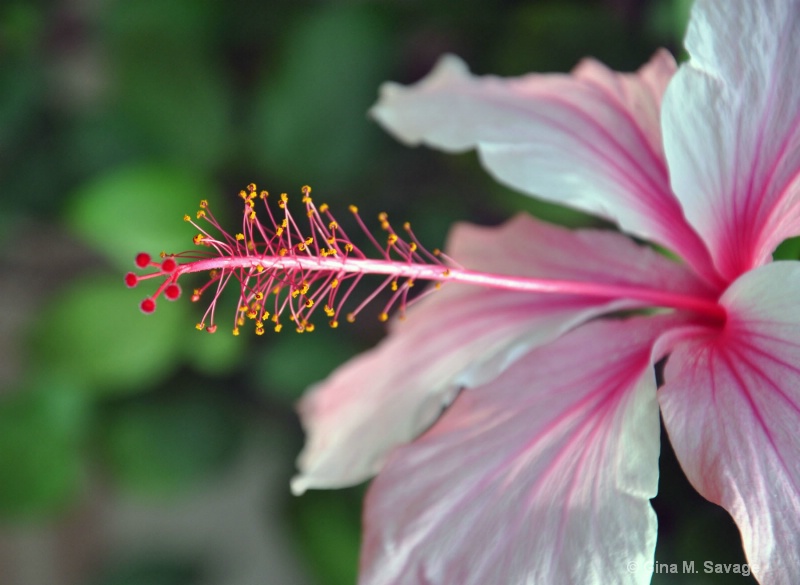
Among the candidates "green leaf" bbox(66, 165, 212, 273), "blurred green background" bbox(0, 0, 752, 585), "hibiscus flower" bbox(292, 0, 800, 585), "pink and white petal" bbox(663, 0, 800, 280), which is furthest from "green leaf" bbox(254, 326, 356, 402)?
"pink and white petal" bbox(663, 0, 800, 280)

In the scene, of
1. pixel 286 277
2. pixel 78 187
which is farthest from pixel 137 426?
pixel 286 277

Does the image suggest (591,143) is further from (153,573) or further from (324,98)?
(153,573)

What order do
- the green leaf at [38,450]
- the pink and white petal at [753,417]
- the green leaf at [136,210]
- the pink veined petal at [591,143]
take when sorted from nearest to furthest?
the pink and white petal at [753,417] → the pink veined petal at [591,143] → the green leaf at [136,210] → the green leaf at [38,450]

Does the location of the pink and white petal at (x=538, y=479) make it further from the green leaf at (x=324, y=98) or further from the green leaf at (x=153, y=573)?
the green leaf at (x=153, y=573)

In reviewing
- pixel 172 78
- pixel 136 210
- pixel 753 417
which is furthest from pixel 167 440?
pixel 753 417

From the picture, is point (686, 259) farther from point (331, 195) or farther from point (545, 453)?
point (331, 195)

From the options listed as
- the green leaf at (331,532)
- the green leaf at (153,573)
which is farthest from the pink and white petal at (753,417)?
the green leaf at (153,573)
